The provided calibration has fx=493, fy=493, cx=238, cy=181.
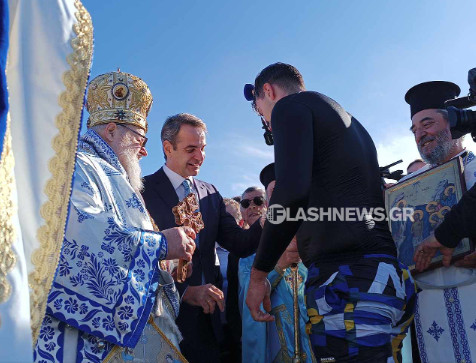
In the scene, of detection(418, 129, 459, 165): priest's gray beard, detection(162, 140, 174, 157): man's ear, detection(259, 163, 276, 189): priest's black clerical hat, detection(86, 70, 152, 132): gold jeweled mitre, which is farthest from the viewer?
detection(259, 163, 276, 189): priest's black clerical hat

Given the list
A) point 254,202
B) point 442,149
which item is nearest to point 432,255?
point 442,149

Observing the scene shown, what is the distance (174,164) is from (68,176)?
277cm

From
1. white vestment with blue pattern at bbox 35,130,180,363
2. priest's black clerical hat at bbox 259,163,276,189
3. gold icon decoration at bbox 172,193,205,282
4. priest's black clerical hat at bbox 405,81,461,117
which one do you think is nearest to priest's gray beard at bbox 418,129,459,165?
priest's black clerical hat at bbox 405,81,461,117

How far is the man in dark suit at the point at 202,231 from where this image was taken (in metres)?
3.66

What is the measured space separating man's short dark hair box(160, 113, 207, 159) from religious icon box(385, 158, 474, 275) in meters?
1.90

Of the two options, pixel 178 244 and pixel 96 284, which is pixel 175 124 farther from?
pixel 96 284

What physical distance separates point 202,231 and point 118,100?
1.24 m

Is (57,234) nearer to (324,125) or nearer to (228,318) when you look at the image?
(324,125)

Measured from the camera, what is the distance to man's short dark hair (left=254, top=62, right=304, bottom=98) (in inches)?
117

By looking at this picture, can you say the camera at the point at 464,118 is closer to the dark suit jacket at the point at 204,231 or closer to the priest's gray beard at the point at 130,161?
the dark suit jacket at the point at 204,231

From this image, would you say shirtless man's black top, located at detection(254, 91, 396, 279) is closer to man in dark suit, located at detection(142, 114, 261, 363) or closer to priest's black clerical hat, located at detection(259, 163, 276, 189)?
man in dark suit, located at detection(142, 114, 261, 363)

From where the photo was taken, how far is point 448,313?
357 cm

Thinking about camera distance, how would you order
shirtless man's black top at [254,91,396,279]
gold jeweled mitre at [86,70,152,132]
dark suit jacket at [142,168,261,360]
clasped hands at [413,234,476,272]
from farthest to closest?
dark suit jacket at [142,168,261,360]
gold jeweled mitre at [86,70,152,132]
clasped hands at [413,234,476,272]
shirtless man's black top at [254,91,396,279]

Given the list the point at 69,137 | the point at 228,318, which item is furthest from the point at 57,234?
the point at 228,318
